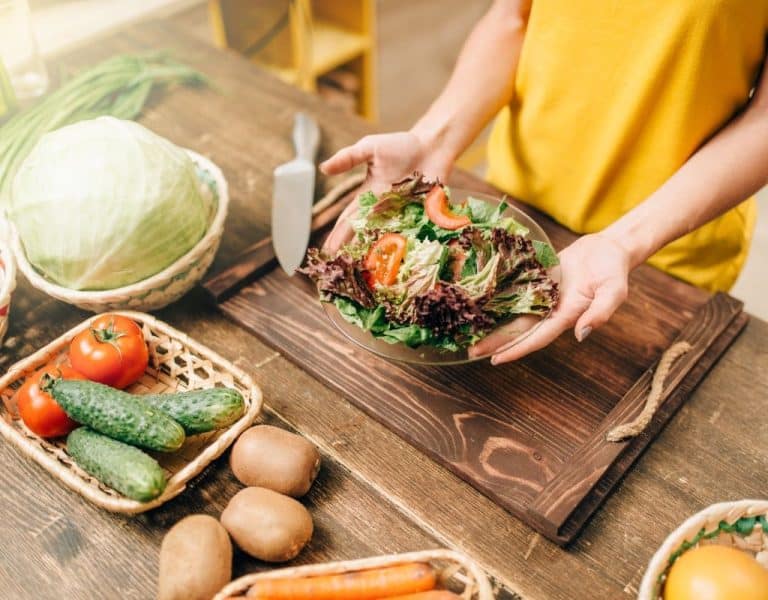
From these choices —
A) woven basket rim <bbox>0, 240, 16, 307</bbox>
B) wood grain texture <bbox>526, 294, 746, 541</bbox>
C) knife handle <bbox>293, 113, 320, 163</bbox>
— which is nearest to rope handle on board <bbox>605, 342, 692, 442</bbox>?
wood grain texture <bbox>526, 294, 746, 541</bbox>


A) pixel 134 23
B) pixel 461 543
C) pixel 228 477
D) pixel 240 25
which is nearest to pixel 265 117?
pixel 134 23

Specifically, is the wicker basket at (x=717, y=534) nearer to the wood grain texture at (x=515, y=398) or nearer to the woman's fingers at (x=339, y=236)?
the wood grain texture at (x=515, y=398)

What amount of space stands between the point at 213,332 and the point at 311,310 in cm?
20

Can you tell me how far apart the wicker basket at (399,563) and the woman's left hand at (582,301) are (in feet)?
1.10

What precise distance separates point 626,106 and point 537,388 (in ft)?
2.02

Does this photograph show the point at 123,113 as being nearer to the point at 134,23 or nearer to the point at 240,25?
the point at 134,23

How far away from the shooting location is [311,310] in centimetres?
142

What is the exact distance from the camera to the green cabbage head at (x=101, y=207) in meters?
1.27

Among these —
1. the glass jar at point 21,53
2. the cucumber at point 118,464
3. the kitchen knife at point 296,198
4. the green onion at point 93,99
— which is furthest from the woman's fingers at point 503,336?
the glass jar at point 21,53

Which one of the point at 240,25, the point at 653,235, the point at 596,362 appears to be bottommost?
the point at 240,25

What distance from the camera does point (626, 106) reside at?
141 cm

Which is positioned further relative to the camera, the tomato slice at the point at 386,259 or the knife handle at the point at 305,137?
the knife handle at the point at 305,137

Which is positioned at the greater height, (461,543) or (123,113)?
(123,113)

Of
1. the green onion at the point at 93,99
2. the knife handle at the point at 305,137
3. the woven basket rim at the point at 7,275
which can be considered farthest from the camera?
the knife handle at the point at 305,137
